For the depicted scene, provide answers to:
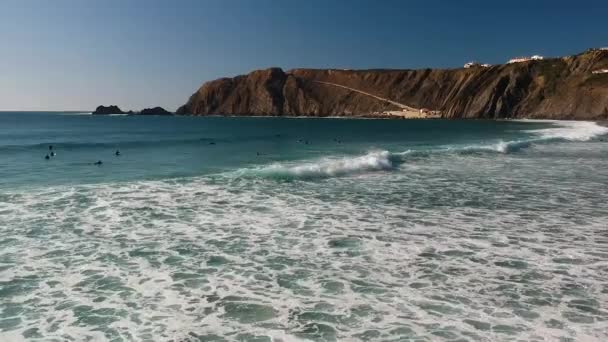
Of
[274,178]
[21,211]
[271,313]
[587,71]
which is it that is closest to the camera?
[271,313]

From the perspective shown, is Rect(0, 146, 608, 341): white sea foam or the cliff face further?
the cliff face

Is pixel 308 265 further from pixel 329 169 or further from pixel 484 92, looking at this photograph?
pixel 484 92

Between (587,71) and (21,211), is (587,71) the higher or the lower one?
the higher one

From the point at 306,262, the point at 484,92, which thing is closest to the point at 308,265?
the point at 306,262

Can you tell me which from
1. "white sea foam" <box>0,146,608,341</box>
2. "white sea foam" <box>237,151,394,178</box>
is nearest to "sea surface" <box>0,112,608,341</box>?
"white sea foam" <box>0,146,608,341</box>

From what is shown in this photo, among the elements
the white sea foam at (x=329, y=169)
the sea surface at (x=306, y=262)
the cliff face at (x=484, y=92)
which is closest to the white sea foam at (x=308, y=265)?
the sea surface at (x=306, y=262)

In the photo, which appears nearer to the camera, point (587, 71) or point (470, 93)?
point (587, 71)

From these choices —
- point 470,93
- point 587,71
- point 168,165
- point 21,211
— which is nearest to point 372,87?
point 470,93

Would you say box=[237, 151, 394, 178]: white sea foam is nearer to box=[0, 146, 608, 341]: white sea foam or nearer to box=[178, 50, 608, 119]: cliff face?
box=[0, 146, 608, 341]: white sea foam

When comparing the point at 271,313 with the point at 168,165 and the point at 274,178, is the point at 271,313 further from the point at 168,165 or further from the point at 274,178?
the point at 168,165
